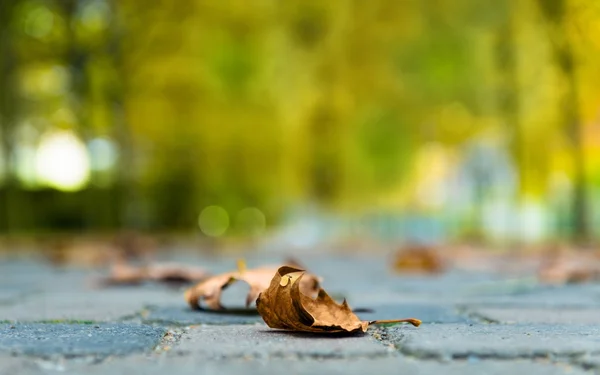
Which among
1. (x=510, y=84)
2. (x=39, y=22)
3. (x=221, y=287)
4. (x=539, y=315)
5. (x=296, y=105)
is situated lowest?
(x=539, y=315)

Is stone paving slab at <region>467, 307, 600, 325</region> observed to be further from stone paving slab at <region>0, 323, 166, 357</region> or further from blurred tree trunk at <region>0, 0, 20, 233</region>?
blurred tree trunk at <region>0, 0, 20, 233</region>

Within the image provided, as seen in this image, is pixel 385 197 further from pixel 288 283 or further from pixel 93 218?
pixel 288 283

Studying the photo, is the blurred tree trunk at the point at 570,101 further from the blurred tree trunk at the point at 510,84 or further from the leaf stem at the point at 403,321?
the leaf stem at the point at 403,321

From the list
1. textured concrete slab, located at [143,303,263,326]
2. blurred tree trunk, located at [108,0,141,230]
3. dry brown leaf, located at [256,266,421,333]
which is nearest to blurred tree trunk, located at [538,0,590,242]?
blurred tree trunk, located at [108,0,141,230]

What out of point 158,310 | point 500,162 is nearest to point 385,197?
point 500,162

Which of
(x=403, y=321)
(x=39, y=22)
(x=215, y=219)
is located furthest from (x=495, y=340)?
(x=215, y=219)

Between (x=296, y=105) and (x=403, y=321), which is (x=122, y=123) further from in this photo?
(x=403, y=321)

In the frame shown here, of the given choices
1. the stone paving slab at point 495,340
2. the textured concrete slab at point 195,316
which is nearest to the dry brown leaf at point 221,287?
the textured concrete slab at point 195,316
